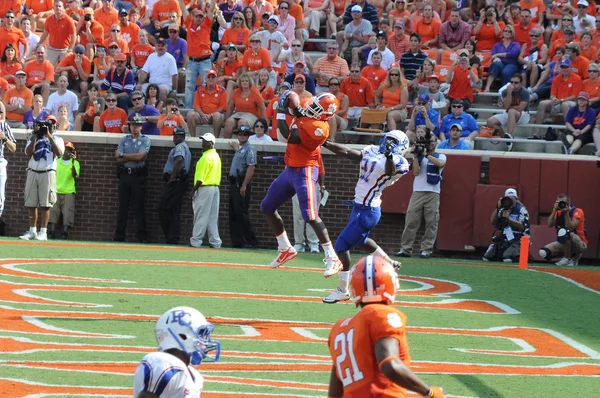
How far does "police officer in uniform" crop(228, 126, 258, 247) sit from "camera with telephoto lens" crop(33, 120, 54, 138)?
3.01 metres

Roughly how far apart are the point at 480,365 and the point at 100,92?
12798mm

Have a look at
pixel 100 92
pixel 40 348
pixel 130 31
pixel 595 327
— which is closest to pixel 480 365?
pixel 595 327

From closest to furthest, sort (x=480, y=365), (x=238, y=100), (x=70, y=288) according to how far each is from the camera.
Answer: (x=480, y=365)
(x=70, y=288)
(x=238, y=100)

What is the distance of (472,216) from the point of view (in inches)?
727

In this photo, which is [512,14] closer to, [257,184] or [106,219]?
[257,184]

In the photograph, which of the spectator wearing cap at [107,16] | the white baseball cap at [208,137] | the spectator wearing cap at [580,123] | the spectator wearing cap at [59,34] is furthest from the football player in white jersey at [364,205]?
the spectator wearing cap at [107,16]

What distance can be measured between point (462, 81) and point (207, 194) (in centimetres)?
504

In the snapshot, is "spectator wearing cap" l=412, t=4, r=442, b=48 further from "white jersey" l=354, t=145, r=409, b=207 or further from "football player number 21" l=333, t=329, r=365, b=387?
"football player number 21" l=333, t=329, r=365, b=387

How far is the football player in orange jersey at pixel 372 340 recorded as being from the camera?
198 inches

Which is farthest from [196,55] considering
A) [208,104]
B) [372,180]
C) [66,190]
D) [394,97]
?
[372,180]

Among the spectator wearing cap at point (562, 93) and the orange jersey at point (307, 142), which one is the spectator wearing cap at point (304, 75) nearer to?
the spectator wearing cap at point (562, 93)

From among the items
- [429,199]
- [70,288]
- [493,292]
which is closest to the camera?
[70,288]

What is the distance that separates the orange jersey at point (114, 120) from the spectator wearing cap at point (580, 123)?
7.59 m

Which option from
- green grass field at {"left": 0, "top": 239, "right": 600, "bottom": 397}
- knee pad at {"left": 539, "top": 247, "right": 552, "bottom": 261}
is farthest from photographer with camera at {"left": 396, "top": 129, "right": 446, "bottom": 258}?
knee pad at {"left": 539, "top": 247, "right": 552, "bottom": 261}
